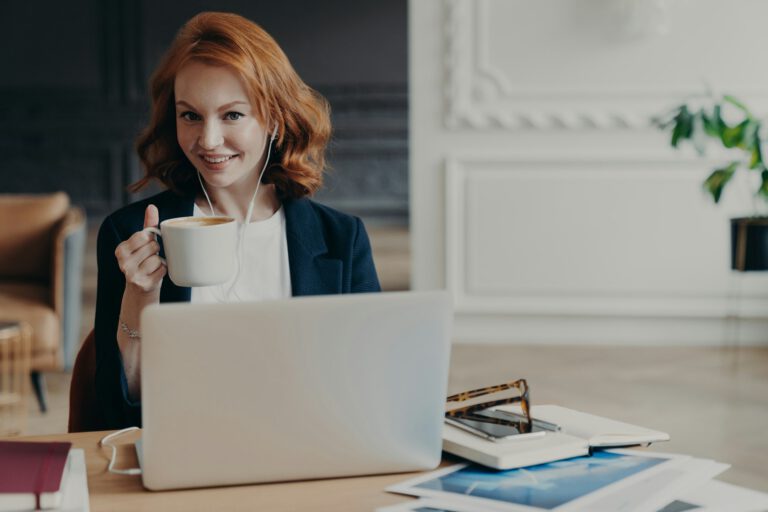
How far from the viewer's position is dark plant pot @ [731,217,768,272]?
475 centimetres

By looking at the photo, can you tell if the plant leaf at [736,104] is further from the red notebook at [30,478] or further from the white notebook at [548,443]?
the red notebook at [30,478]

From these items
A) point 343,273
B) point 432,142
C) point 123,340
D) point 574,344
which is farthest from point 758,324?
point 123,340

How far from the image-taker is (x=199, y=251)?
124 cm

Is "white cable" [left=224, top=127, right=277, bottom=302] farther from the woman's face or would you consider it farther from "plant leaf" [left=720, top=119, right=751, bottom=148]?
"plant leaf" [left=720, top=119, right=751, bottom=148]

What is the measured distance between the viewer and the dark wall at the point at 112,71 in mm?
9719

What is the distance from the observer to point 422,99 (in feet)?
17.2

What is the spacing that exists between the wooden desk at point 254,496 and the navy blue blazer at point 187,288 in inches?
12.7

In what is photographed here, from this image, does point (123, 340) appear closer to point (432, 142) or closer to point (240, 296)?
point (240, 296)

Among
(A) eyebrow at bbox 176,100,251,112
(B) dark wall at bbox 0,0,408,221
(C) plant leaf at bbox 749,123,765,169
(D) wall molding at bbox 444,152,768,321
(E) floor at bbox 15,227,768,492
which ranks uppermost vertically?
(B) dark wall at bbox 0,0,408,221

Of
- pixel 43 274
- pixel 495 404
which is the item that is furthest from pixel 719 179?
pixel 495 404

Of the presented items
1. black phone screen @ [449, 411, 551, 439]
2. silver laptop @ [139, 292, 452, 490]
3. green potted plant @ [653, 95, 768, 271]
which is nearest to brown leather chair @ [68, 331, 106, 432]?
silver laptop @ [139, 292, 452, 490]

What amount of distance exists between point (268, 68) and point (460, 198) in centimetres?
367

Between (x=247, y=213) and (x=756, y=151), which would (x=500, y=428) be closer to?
(x=247, y=213)

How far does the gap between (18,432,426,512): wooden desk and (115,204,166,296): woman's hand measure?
0.91 feet
